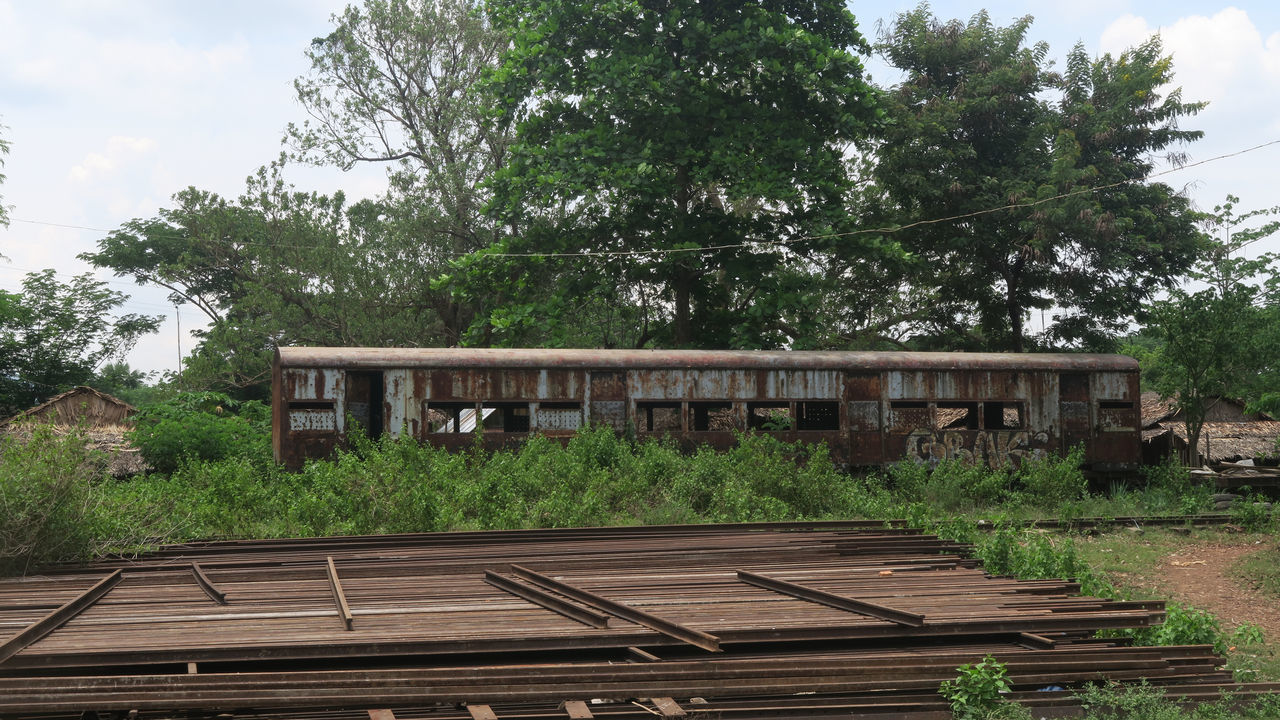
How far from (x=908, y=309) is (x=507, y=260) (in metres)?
11.6

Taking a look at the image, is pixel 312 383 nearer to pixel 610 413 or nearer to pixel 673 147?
pixel 610 413

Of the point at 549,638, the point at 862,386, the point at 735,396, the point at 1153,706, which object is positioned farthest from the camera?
the point at 862,386

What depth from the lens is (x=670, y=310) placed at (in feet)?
87.1

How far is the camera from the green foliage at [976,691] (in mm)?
5137

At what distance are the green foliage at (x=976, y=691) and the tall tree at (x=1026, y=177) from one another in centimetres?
1884

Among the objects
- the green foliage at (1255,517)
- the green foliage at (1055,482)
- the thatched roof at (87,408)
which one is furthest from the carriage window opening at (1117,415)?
the thatched roof at (87,408)

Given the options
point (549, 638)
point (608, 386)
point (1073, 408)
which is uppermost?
point (608, 386)

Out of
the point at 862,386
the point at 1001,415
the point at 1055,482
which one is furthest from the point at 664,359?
the point at 1001,415

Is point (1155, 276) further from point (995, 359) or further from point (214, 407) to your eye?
point (214, 407)

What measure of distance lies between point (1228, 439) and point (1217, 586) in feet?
53.0

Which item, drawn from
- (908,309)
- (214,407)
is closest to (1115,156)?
(908,309)

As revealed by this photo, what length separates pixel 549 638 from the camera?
5781 millimetres

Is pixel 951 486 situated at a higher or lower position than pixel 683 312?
lower

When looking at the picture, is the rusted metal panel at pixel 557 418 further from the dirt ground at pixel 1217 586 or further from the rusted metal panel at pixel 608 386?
the dirt ground at pixel 1217 586
